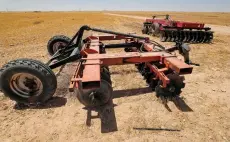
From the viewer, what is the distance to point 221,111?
421cm

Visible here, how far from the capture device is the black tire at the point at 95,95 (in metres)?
3.86

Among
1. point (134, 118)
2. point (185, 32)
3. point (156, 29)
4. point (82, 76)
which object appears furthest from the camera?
point (156, 29)

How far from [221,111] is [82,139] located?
9.89 ft

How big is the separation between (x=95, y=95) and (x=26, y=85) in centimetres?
159

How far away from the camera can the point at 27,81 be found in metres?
4.22

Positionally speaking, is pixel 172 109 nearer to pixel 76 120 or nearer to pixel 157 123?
pixel 157 123

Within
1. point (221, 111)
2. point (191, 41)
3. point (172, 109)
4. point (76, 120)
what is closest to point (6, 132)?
point (76, 120)

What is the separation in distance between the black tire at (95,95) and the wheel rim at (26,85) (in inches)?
37.7

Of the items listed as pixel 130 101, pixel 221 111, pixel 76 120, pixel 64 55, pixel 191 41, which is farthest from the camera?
pixel 191 41

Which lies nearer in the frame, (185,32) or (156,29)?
(185,32)

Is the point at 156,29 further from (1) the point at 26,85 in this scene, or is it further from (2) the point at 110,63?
(1) the point at 26,85

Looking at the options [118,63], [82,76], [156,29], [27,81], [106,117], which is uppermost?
[156,29]

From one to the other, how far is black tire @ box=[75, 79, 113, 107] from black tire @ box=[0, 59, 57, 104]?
68 centimetres

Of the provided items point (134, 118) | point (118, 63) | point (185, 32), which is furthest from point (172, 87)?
point (185, 32)
